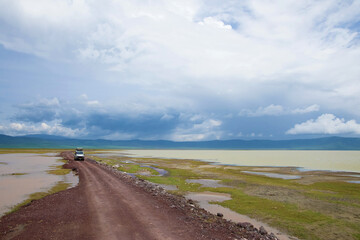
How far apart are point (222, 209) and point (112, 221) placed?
13563 millimetres

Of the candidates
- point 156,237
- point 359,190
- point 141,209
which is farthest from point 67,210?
point 359,190

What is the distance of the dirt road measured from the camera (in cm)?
1571

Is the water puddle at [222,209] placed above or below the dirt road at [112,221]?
below

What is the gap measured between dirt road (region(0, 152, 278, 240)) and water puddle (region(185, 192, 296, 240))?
2673 mm

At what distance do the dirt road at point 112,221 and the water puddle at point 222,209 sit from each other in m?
2.67

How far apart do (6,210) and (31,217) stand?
5877mm

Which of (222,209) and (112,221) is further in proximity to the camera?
(222,209)

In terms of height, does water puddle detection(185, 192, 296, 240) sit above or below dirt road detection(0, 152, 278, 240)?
below

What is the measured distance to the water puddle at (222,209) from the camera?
20572 mm

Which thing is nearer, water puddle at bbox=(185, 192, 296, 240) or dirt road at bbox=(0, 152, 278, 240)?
dirt road at bbox=(0, 152, 278, 240)

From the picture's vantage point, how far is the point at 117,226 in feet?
55.3

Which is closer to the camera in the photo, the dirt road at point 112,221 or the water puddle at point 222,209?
the dirt road at point 112,221

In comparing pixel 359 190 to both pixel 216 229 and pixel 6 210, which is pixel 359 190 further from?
pixel 6 210

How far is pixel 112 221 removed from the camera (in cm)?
1795
